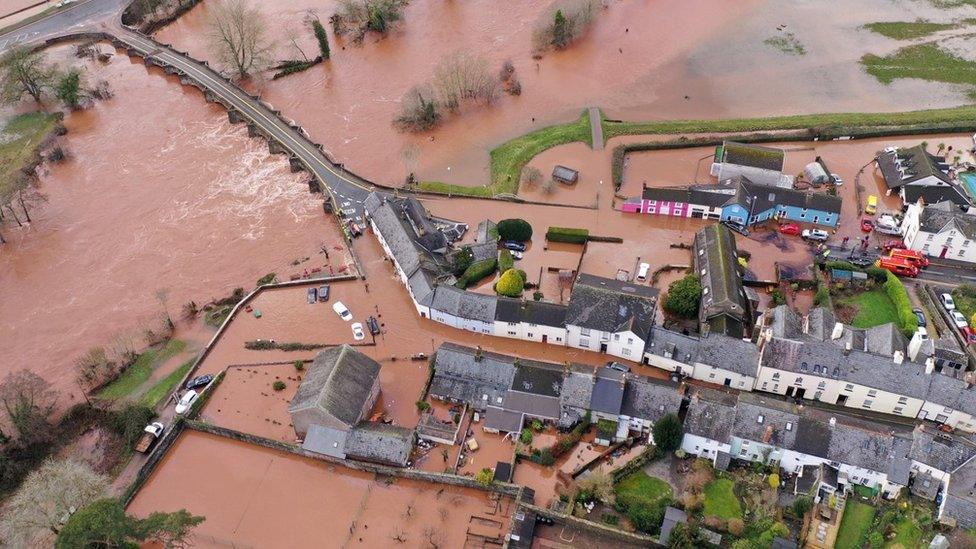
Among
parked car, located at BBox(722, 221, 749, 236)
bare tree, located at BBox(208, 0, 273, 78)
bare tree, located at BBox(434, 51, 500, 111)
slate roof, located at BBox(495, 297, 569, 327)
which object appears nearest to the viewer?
slate roof, located at BBox(495, 297, 569, 327)

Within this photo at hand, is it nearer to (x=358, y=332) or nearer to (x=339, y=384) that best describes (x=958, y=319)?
(x=358, y=332)

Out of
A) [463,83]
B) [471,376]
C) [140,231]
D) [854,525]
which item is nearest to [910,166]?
[854,525]

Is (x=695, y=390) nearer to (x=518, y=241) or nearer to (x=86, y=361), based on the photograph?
(x=518, y=241)

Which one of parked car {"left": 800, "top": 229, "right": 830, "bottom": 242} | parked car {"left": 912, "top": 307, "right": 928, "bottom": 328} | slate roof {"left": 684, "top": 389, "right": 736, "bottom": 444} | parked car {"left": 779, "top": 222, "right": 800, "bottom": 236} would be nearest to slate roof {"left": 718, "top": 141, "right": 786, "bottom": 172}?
parked car {"left": 779, "top": 222, "right": 800, "bottom": 236}

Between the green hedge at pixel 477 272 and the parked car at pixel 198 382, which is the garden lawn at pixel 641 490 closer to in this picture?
the green hedge at pixel 477 272

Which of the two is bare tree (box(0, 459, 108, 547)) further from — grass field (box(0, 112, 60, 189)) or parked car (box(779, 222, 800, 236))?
parked car (box(779, 222, 800, 236))

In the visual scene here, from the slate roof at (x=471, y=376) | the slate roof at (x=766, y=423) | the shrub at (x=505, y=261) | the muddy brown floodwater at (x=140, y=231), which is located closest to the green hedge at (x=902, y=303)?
the slate roof at (x=766, y=423)
